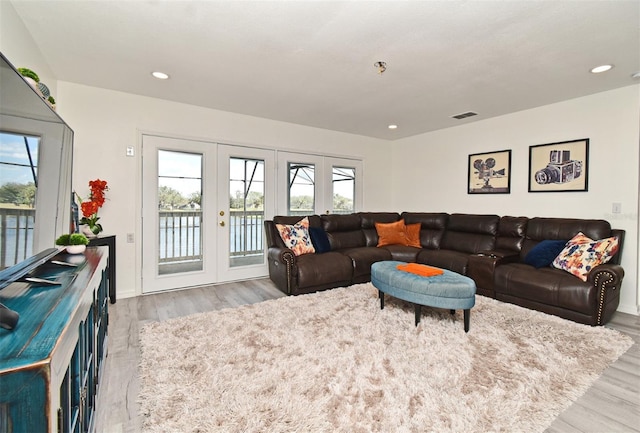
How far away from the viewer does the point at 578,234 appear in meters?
3.32

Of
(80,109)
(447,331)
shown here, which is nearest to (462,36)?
(447,331)

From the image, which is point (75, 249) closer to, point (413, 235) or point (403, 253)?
point (403, 253)

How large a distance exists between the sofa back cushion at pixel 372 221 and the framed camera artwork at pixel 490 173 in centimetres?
133

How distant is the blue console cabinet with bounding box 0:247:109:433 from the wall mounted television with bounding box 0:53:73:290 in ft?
0.48

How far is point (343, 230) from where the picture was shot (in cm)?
478

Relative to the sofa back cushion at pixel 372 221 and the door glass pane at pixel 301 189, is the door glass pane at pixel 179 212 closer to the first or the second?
the door glass pane at pixel 301 189

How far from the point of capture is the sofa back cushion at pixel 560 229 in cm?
323

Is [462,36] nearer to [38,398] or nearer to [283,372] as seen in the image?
[283,372]

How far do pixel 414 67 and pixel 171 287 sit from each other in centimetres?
384

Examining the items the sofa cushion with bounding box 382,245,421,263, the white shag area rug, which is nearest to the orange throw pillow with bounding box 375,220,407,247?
the sofa cushion with bounding box 382,245,421,263

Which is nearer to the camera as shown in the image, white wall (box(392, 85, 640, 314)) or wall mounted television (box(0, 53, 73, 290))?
wall mounted television (box(0, 53, 73, 290))

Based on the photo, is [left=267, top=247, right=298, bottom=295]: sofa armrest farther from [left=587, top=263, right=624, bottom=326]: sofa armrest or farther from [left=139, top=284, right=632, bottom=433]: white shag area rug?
[left=587, top=263, right=624, bottom=326]: sofa armrest

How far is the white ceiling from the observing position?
1995 millimetres

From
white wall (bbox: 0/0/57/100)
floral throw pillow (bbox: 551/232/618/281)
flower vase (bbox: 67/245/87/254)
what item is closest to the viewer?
white wall (bbox: 0/0/57/100)
